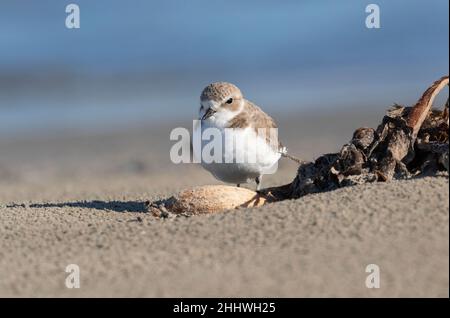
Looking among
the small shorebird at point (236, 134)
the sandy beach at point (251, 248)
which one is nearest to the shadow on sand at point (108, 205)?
the sandy beach at point (251, 248)

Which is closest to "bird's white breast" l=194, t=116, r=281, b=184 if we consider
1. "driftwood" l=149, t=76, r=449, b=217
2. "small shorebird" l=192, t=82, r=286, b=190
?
"small shorebird" l=192, t=82, r=286, b=190

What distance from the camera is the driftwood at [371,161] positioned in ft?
20.2

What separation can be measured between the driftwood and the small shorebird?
0.42 m

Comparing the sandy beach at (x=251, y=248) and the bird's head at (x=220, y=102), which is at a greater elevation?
the bird's head at (x=220, y=102)

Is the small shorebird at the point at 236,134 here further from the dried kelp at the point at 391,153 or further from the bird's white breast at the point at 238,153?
the dried kelp at the point at 391,153

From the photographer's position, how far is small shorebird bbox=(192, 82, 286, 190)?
271 inches

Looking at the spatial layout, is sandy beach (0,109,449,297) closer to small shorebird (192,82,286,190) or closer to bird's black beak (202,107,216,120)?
small shorebird (192,82,286,190)

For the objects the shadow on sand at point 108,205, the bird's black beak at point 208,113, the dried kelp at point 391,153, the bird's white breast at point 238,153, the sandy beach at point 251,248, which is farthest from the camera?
the shadow on sand at point 108,205

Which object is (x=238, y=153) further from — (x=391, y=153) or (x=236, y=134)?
(x=391, y=153)

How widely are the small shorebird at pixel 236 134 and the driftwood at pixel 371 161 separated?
416mm

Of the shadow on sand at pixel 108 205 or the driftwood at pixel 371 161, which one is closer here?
the driftwood at pixel 371 161

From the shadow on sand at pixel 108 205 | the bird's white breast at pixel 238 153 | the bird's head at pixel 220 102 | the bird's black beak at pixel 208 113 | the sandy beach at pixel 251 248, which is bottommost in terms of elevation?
the sandy beach at pixel 251 248

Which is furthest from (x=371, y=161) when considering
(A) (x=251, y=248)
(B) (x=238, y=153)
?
(A) (x=251, y=248)

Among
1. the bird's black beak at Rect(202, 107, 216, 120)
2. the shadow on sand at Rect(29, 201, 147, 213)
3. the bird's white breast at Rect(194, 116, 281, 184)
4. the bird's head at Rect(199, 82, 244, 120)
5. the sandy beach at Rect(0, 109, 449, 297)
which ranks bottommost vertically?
the sandy beach at Rect(0, 109, 449, 297)
